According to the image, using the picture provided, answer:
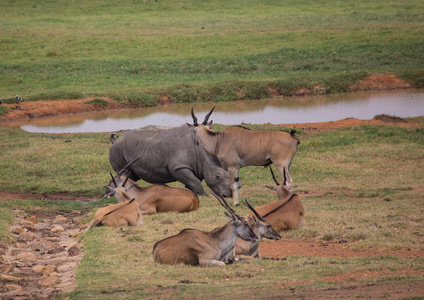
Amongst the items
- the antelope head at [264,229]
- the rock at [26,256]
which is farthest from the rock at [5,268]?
the antelope head at [264,229]

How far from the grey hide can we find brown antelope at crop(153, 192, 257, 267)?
5.10 m

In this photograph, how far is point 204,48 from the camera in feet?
128

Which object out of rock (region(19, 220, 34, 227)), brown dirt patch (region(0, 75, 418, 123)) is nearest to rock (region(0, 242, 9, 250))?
rock (region(19, 220, 34, 227))

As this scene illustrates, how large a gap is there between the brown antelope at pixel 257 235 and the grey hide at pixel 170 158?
14.4 feet

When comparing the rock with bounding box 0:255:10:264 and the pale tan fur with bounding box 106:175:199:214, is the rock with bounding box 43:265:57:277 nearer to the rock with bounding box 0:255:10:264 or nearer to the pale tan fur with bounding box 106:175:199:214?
the rock with bounding box 0:255:10:264

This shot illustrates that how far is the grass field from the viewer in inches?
1211

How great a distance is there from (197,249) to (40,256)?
2904mm

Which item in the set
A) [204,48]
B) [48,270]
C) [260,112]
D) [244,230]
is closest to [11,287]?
[48,270]

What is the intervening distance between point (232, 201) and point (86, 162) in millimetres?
5432

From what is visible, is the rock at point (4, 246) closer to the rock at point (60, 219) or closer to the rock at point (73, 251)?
the rock at point (73, 251)

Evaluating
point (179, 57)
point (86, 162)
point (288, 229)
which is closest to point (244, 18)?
point (179, 57)

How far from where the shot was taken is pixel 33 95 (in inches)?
1143

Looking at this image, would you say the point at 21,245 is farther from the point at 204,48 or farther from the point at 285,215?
the point at 204,48

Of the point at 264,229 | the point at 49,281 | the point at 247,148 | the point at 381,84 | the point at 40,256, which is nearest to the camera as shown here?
the point at 49,281
